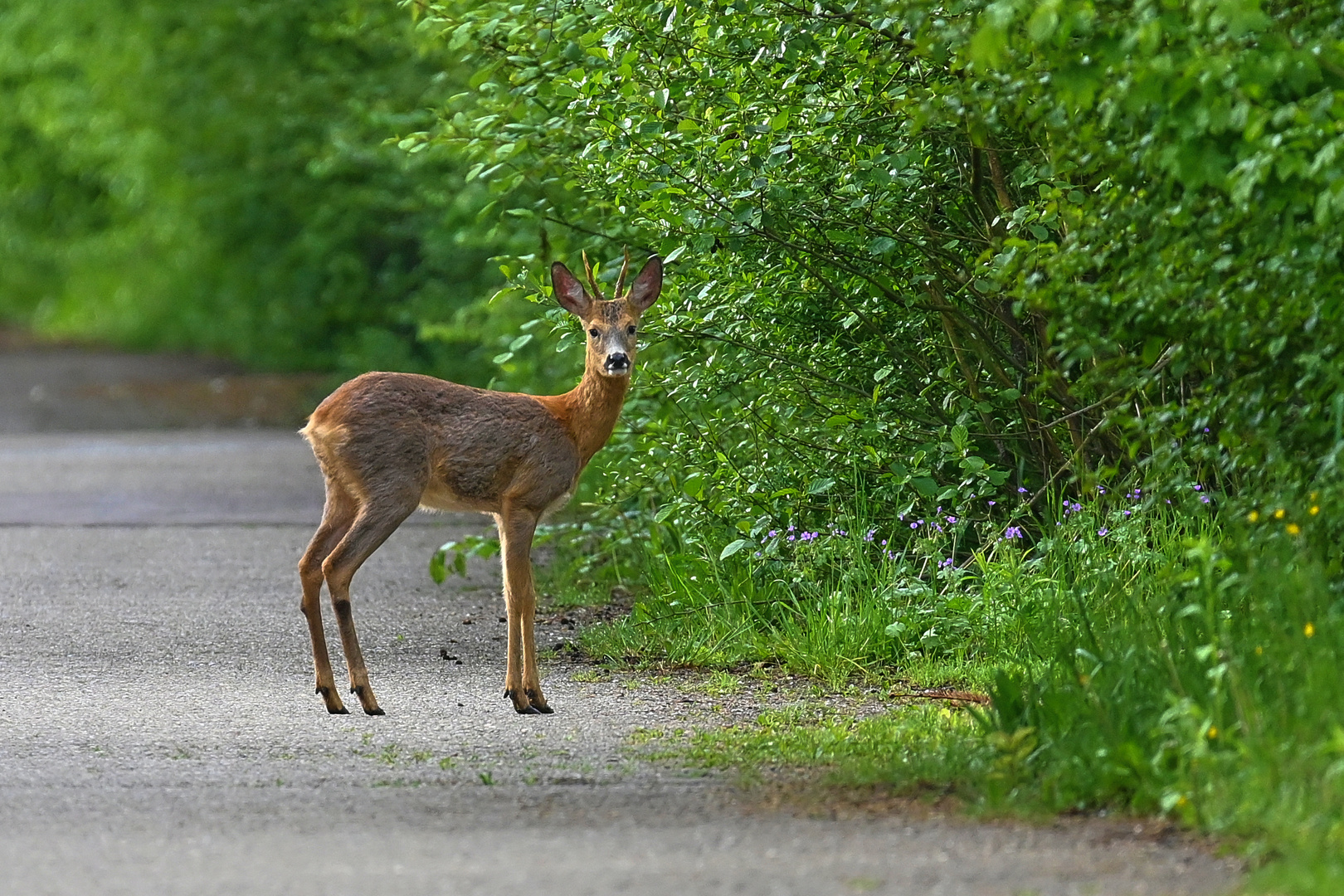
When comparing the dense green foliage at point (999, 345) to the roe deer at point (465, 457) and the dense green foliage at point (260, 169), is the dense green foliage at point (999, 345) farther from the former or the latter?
the dense green foliage at point (260, 169)

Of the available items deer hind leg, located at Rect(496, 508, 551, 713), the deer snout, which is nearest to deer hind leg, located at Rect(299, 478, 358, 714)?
deer hind leg, located at Rect(496, 508, 551, 713)

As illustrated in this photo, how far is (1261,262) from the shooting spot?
20.4ft

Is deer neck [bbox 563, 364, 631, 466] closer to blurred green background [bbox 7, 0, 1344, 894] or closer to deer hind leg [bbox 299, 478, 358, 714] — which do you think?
blurred green background [bbox 7, 0, 1344, 894]

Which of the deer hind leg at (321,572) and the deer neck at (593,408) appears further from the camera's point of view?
the deer neck at (593,408)

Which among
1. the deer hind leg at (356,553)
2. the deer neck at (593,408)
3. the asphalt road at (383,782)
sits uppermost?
the deer neck at (593,408)

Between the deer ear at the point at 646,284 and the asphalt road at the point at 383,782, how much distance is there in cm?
165

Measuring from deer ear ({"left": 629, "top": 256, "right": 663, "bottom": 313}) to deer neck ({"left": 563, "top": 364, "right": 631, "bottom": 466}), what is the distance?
334 millimetres

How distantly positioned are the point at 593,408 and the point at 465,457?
663 millimetres

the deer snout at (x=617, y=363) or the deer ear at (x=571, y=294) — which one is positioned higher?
the deer ear at (x=571, y=294)

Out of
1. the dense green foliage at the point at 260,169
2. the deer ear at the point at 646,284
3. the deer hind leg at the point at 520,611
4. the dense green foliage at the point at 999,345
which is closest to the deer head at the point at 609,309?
the deer ear at the point at 646,284

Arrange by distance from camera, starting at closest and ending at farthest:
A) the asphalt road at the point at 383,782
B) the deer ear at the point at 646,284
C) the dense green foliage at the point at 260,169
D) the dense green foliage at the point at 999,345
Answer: the asphalt road at the point at 383,782 < the dense green foliage at the point at 999,345 < the deer ear at the point at 646,284 < the dense green foliage at the point at 260,169

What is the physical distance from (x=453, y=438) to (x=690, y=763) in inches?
82.5

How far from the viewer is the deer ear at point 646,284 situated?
8.74 m

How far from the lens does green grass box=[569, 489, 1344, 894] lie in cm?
573
